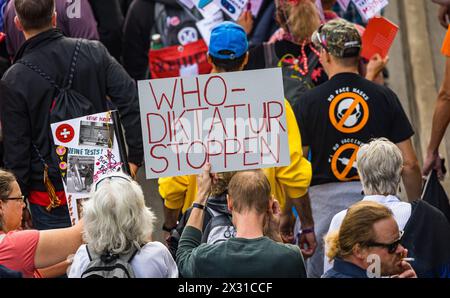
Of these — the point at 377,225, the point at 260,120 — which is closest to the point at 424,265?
the point at 377,225

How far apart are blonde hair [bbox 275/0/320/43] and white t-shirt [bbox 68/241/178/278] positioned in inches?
115

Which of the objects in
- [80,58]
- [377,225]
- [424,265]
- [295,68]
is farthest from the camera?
[295,68]

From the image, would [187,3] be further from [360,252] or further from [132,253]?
[360,252]

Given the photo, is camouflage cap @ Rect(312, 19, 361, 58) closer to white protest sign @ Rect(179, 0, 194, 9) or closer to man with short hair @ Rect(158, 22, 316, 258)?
man with short hair @ Rect(158, 22, 316, 258)

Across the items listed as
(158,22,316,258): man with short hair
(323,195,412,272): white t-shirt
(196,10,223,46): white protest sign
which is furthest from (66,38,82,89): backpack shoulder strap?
(196,10,223,46): white protest sign

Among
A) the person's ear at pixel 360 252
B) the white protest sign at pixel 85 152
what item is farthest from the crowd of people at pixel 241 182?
the white protest sign at pixel 85 152

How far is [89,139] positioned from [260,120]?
0.94m

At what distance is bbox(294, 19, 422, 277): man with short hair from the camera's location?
721 cm

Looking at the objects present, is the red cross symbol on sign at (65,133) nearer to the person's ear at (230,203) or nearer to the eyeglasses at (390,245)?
the person's ear at (230,203)

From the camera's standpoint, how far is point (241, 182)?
5750mm

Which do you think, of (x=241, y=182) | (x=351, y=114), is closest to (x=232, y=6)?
(x=351, y=114)

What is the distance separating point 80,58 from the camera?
6.95 m

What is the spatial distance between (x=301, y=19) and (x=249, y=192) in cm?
273
